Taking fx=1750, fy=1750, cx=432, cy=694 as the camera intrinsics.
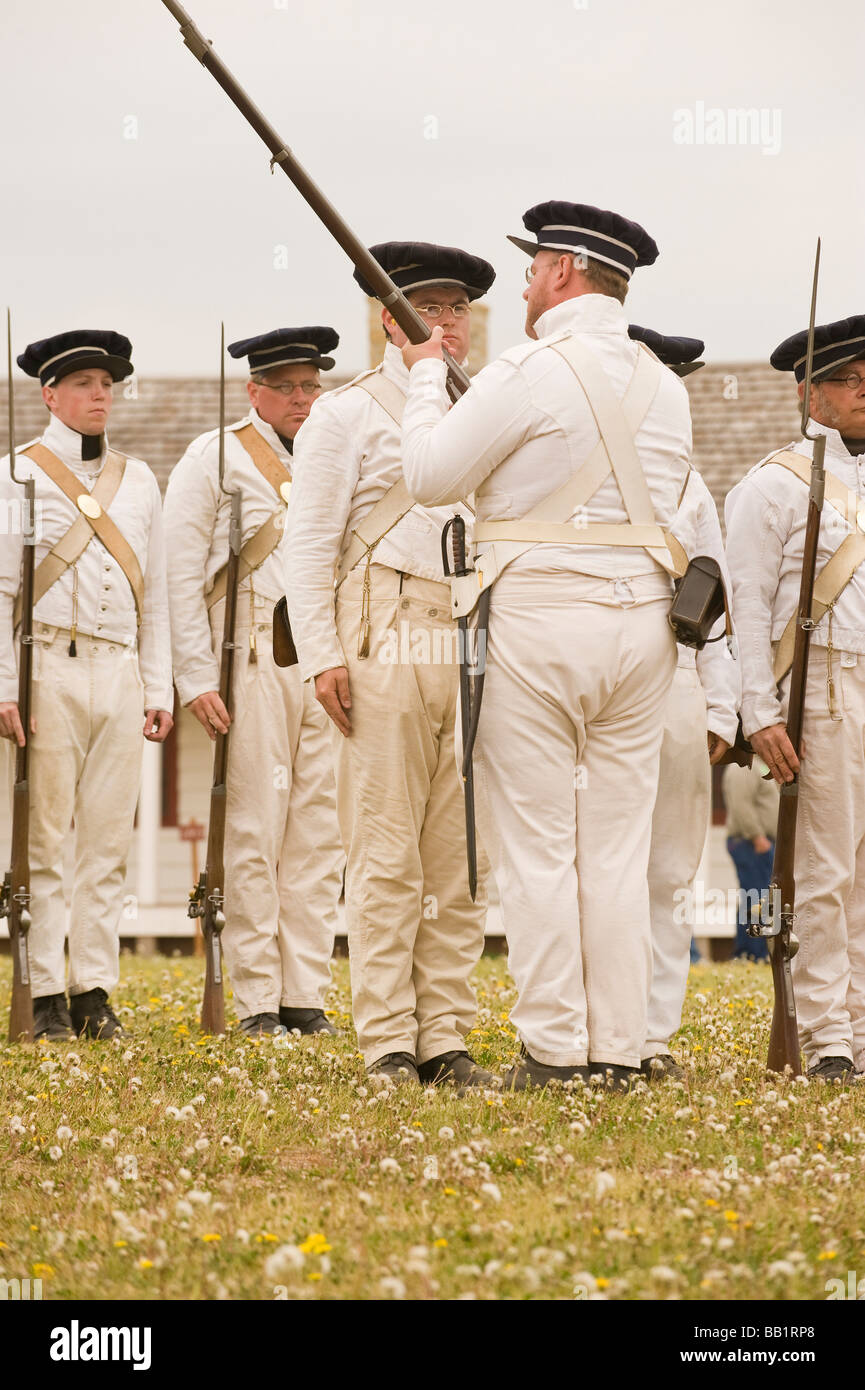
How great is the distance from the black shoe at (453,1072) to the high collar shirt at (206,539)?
94.1 inches

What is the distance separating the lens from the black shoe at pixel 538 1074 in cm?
520

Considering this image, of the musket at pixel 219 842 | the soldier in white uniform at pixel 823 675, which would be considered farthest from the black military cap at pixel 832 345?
the musket at pixel 219 842

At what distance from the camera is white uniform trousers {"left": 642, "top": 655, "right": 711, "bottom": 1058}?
233 inches

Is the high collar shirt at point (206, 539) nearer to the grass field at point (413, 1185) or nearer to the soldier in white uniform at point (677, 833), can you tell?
the grass field at point (413, 1185)

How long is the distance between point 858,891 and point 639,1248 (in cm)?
294

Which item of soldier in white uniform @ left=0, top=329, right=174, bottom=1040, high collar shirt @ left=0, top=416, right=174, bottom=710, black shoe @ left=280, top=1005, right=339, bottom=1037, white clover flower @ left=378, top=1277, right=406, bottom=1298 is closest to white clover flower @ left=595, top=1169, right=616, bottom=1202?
white clover flower @ left=378, top=1277, right=406, bottom=1298

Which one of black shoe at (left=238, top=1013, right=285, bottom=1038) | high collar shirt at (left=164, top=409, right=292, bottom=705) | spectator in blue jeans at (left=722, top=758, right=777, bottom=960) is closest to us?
black shoe at (left=238, top=1013, right=285, bottom=1038)

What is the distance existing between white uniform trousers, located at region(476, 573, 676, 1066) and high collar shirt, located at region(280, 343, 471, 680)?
69 cm

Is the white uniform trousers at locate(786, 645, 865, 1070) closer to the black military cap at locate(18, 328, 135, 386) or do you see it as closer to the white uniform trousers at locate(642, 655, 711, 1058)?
the white uniform trousers at locate(642, 655, 711, 1058)

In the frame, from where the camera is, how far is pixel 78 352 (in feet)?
25.5

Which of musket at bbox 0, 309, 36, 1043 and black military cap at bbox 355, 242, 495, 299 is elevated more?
black military cap at bbox 355, 242, 495, 299
